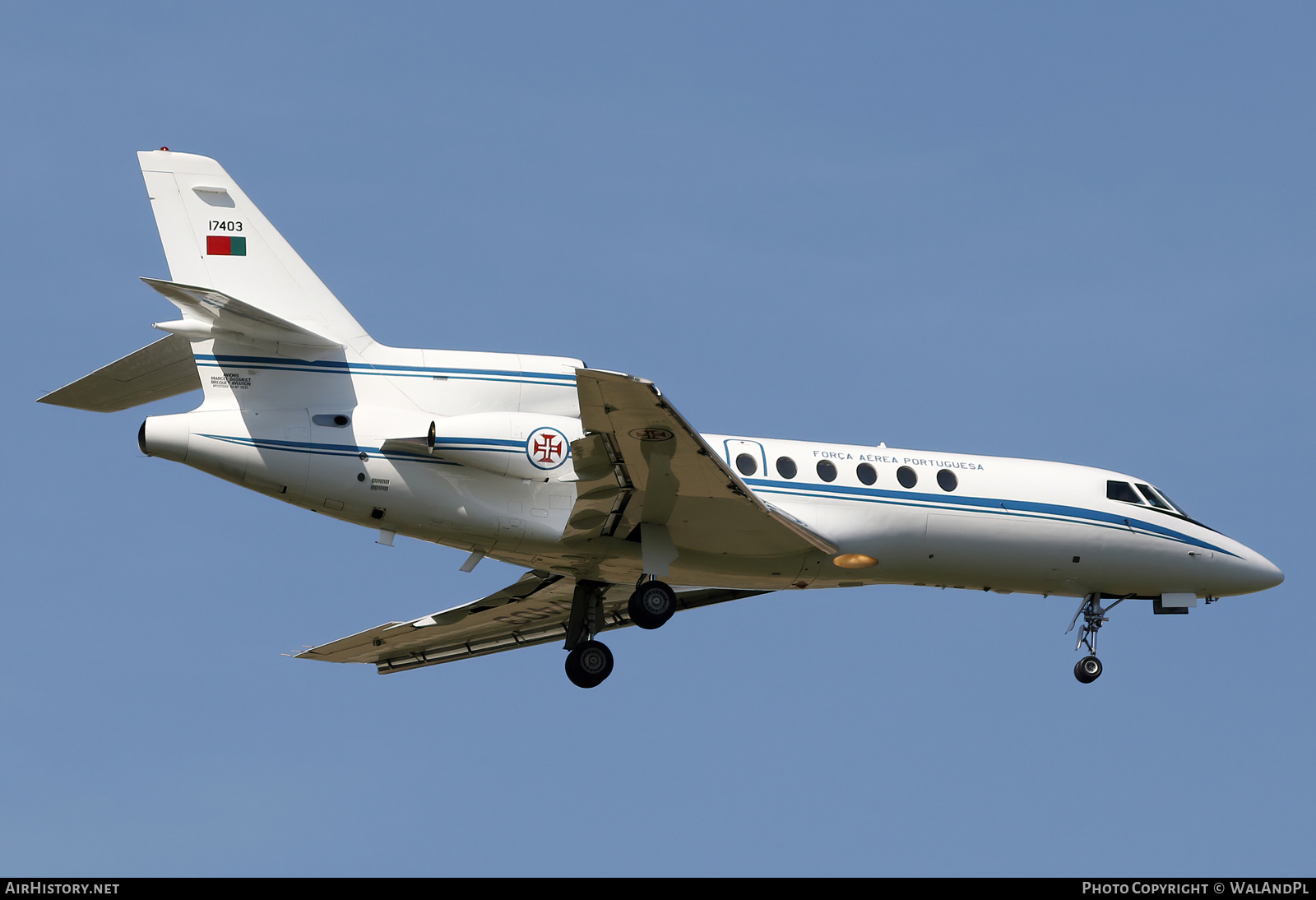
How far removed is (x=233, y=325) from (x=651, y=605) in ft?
22.3

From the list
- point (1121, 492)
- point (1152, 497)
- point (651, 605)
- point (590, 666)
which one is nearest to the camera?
point (651, 605)

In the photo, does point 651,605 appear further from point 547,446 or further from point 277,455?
point 277,455

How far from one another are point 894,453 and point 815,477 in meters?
1.52

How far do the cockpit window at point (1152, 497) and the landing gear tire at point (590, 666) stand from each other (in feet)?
30.1

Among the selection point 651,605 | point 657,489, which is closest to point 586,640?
point 651,605

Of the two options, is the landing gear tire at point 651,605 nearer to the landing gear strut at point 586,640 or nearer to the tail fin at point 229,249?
the landing gear strut at point 586,640

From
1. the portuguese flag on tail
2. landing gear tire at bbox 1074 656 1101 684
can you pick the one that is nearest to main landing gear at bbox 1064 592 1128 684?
landing gear tire at bbox 1074 656 1101 684

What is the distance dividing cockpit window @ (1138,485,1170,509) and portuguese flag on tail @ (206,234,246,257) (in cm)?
1460

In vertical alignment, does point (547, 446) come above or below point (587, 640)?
above

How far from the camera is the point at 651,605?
74.1 ft

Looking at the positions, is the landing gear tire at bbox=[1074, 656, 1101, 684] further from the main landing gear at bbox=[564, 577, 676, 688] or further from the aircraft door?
the aircraft door

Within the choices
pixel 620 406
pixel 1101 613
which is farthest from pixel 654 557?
pixel 1101 613

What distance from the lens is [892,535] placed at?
79.3 ft
